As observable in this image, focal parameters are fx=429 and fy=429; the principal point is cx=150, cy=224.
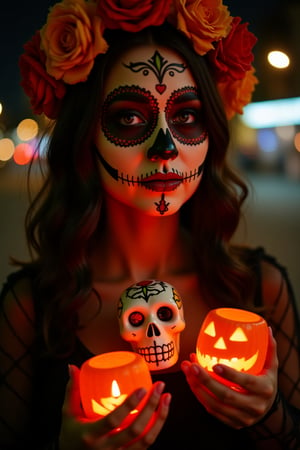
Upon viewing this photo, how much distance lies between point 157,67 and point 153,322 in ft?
1.97

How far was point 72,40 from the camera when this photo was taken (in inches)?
40.0

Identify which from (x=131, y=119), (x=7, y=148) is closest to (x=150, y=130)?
(x=131, y=119)

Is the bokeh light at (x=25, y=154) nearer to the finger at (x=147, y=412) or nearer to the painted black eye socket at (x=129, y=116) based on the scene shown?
the painted black eye socket at (x=129, y=116)

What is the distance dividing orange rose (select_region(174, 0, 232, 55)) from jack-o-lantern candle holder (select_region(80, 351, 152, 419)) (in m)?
0.77

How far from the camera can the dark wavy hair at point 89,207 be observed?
1075 millimetres

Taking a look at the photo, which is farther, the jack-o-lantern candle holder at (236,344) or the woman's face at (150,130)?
the woman's face at (150,130)

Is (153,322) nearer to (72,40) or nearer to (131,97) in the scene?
(131,97)

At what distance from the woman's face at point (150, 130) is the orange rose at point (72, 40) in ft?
0.23

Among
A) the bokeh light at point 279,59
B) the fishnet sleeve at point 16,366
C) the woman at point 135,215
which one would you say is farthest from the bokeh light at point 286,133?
the fishnet sleeve at point 16,366

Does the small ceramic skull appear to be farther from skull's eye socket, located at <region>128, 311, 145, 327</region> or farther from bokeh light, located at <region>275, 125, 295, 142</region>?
bokeh light, located at <region>275, 125, 295, 142</region>

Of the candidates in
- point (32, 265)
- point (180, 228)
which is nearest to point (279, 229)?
point (180, 228)

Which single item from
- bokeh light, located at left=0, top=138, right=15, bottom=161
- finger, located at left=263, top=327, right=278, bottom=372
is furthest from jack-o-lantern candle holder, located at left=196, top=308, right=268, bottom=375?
bokeh light, located at left=0, top=138, right=15, bottom=161

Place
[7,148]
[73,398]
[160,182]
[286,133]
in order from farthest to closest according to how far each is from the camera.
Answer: [286,133], [7,148], [160,182], [73,398]

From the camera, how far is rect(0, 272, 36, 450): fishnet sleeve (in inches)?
43.0
